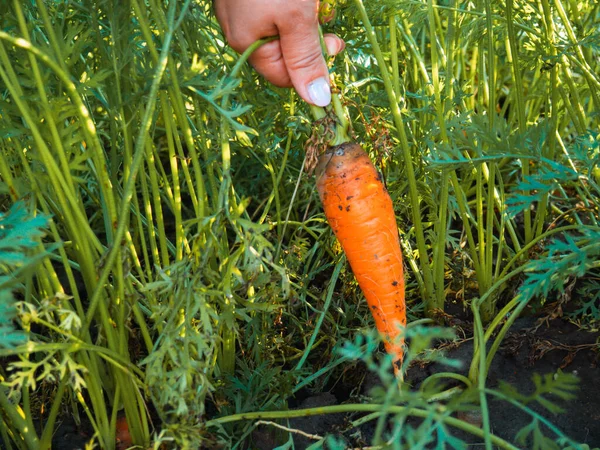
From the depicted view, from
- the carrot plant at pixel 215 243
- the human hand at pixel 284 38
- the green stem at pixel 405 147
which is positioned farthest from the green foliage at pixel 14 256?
the green stem at pixel 405 147

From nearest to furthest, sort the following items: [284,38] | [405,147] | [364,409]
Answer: [364,409] < [284,38] < [405,147]

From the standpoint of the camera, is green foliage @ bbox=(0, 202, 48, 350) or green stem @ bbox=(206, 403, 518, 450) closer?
green foliage @ bbox=(0, 202, 48, 350)

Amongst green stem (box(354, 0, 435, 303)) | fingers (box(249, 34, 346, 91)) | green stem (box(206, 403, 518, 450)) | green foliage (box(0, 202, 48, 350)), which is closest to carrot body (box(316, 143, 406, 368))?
green stem (box(354, 0, 435, 303))

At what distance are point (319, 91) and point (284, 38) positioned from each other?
0.33 ft

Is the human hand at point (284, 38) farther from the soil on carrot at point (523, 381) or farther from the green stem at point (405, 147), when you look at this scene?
the soil on carrot at point (523, 381)

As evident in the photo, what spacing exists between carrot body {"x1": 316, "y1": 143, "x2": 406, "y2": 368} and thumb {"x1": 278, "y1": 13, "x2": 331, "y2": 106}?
0.12m

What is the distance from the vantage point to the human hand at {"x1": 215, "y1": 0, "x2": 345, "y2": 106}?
1.11 metres

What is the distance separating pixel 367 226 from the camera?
4.24 feet

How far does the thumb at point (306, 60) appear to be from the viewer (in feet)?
3.70

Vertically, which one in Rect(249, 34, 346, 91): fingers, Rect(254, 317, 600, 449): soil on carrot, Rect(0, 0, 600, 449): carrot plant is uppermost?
Rect(249, 34, 346, 91): fingers

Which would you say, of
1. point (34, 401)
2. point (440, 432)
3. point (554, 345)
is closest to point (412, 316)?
point (554, 345)

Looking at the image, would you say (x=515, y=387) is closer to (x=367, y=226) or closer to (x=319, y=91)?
(x=367, y=226)

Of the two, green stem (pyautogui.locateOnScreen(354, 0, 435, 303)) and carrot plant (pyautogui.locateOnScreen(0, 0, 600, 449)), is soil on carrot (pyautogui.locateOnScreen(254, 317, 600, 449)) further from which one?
green stem (pyautogui.locateOnScreen(354, 0, 435, 303))

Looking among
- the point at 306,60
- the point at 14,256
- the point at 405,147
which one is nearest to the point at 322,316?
the point at 405,147
